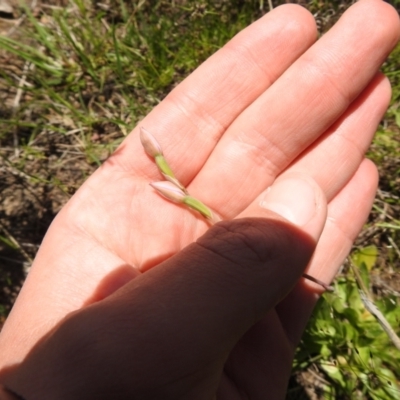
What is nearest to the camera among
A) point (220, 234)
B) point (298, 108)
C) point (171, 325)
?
point (171, 325)

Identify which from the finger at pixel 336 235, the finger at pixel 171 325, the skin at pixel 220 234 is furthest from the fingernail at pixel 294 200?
the finger at pixel 336 235

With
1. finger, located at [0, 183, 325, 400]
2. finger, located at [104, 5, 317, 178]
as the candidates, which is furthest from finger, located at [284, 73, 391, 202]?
finger, located at [0, 183, 325, 400]

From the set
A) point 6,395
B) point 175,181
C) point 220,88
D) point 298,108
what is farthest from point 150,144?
point 6,395

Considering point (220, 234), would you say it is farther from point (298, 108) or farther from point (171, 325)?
point (298, 108)

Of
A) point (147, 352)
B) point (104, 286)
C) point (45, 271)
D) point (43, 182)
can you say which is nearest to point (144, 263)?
point (104, 286)

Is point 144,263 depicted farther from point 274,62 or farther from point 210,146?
point 274,62

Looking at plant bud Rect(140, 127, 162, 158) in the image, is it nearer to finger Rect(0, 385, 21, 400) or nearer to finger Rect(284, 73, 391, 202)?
finger Rect(284, 73, 391, 202)
